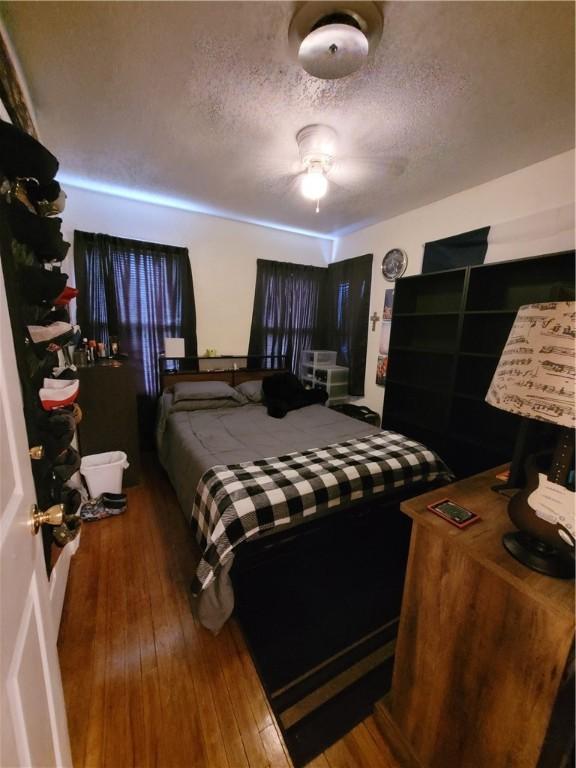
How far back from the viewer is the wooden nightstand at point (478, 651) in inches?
26.8

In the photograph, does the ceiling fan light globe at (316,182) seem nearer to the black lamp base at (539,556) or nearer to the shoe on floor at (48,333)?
the shoe on floor at (48,333)

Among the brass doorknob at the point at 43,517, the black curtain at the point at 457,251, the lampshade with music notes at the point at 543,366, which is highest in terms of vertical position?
the black curtain at the point at 457,251

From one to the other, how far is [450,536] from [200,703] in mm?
1211

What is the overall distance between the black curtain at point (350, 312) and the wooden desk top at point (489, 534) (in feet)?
8.40

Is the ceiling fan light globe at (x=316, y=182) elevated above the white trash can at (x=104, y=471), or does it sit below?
above

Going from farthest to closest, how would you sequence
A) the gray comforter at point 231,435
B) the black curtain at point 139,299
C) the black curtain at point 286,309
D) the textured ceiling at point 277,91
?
1. the black curtain at point 286,309
2. the black curtain at point 139,299
3. the gray comforter at point 231,435
4. the textured ceiling at point 277,91

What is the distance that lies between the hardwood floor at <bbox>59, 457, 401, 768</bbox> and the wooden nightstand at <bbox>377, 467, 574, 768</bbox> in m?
0.34

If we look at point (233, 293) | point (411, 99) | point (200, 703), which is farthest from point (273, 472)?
point (233, 293)

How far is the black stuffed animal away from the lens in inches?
124

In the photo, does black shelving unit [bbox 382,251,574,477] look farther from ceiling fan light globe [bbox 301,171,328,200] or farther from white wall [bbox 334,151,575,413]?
ceiling fan light globe [bbox 301,171,328,200]

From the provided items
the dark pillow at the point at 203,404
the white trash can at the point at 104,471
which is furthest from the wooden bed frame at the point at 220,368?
the white trash can at the point at 104,471

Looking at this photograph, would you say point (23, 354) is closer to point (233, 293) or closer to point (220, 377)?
point (220, 377)

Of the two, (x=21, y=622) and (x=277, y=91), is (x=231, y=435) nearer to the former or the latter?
(x=21, y=622)

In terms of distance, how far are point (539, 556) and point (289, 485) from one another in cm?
109
